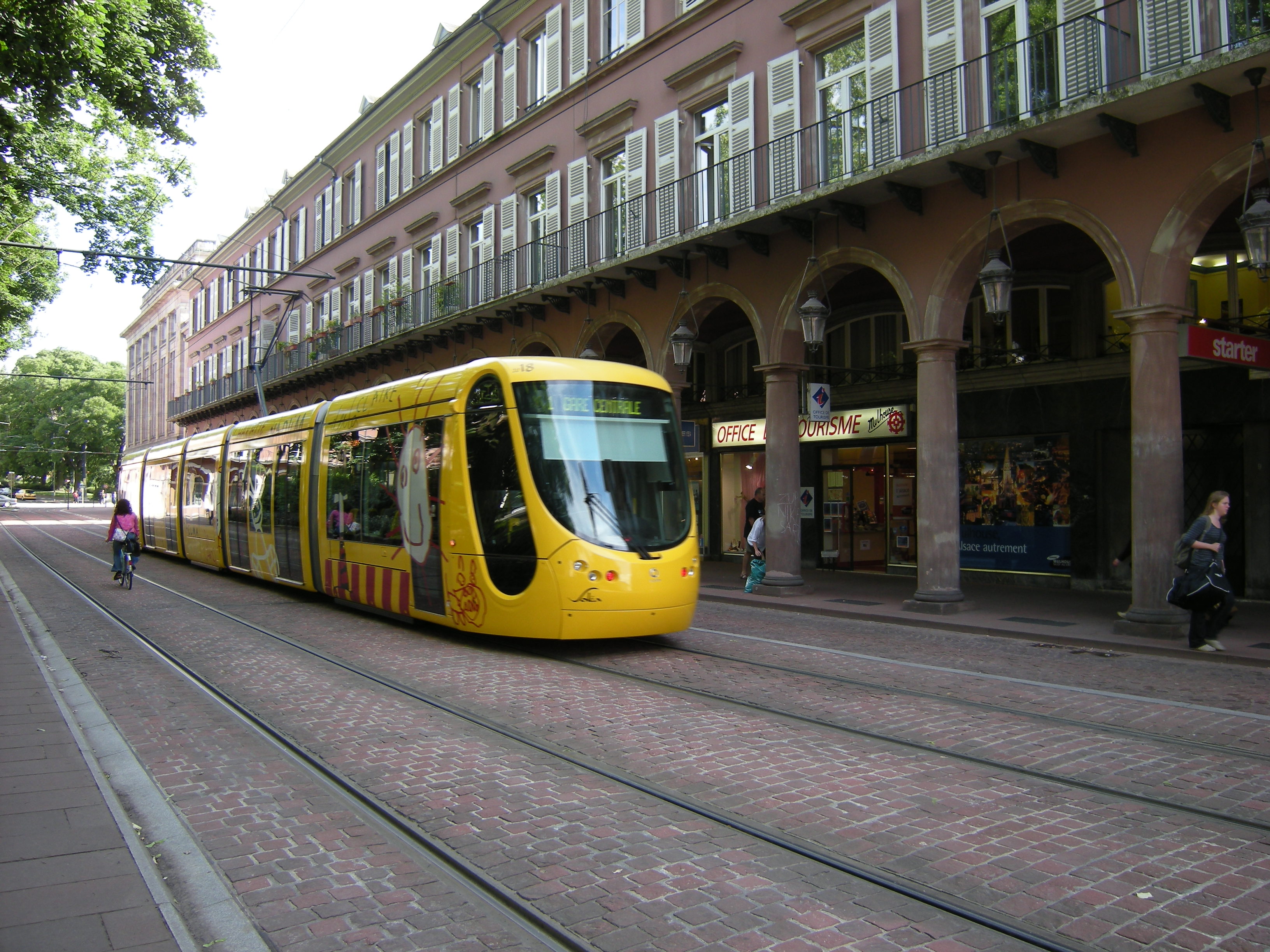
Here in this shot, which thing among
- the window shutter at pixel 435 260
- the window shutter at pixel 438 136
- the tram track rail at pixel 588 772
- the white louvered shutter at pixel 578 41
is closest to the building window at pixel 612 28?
the white louvered shutter at pixel 578 41

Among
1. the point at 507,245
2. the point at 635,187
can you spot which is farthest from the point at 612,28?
the point at 507,245

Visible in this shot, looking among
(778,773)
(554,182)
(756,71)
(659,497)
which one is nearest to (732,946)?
(778,773)

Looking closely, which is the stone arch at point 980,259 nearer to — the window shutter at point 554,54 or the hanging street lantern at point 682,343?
the hanging street lantern at point 682,343

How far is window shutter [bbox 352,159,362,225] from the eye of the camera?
33.4m

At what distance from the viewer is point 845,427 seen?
19953 millimetres

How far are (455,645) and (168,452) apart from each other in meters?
16.5

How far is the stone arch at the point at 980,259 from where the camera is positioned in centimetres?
1141

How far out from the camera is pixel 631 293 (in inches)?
765

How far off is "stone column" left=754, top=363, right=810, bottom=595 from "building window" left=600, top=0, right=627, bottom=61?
882 centimetres

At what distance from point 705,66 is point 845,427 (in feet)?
24.7

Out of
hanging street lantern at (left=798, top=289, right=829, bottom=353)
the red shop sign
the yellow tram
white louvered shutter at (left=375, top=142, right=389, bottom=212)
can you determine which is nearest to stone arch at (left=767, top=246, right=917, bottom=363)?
hanging street lantern at (left=798, top=289, right=829, bottom=353)

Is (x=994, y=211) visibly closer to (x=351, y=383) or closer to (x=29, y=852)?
(x=29, y=852)

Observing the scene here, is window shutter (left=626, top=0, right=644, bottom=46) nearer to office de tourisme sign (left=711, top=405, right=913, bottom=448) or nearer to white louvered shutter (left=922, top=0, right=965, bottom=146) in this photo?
white louvered shutter (left=922, top=0, right=965, bottom=146)

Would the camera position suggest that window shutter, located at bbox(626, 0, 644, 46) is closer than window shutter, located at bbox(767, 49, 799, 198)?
No
